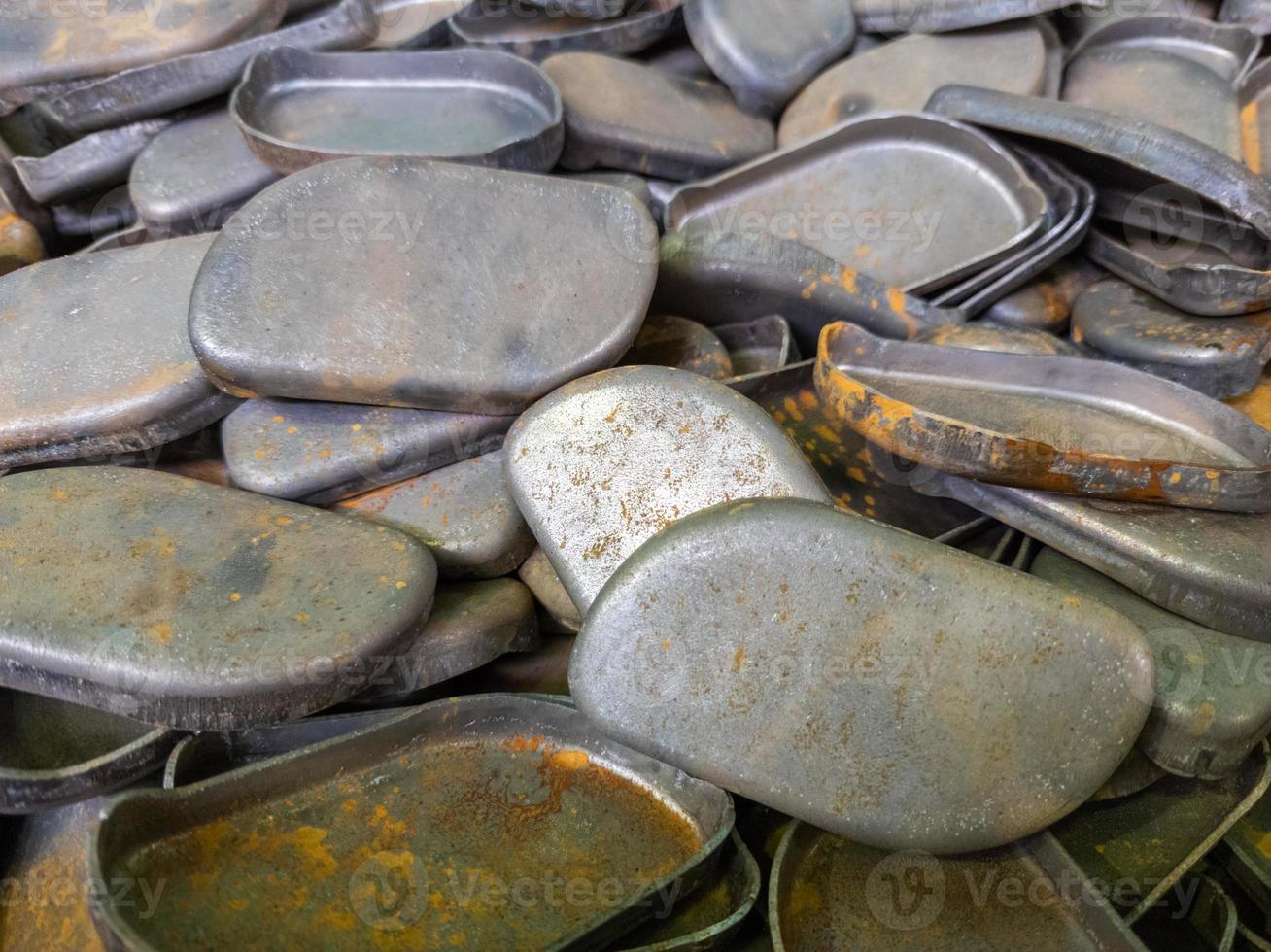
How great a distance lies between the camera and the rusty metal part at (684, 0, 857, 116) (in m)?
1.80

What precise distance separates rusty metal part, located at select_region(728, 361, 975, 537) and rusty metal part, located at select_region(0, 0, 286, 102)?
1.19m

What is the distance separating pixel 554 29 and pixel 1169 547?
156 cm

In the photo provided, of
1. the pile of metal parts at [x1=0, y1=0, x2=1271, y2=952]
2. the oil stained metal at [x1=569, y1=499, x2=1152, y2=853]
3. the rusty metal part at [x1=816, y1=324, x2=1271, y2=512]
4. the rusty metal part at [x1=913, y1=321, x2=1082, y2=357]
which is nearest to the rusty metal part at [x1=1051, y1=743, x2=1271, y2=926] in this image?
the pile of metal parts at [x1=0, y1=0, x2=1271, y2=952]

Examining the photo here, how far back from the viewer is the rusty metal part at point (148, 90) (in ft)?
5.31

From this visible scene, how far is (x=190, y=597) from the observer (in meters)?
1.04

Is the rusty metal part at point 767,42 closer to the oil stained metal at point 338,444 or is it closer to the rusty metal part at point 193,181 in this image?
the rusty metal part at point 193,181

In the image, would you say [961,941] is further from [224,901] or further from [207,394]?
[207,394]

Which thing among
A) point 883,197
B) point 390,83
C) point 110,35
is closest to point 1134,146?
point 883,197

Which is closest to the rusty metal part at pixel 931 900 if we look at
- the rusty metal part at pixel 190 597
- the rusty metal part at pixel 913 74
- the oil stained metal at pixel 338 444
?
the rusty metal part at pixel 190 597

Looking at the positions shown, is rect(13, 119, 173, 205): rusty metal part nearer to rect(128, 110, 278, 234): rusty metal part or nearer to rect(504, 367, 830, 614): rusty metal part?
rect(128, 110, 278, 234): rusty metal part

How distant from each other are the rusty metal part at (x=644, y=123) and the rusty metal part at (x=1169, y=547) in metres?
0.90

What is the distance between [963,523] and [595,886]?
0.64 metres

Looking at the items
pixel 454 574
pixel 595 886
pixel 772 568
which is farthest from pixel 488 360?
pixel 595 886

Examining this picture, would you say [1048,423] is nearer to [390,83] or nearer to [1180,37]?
[1180,37]
